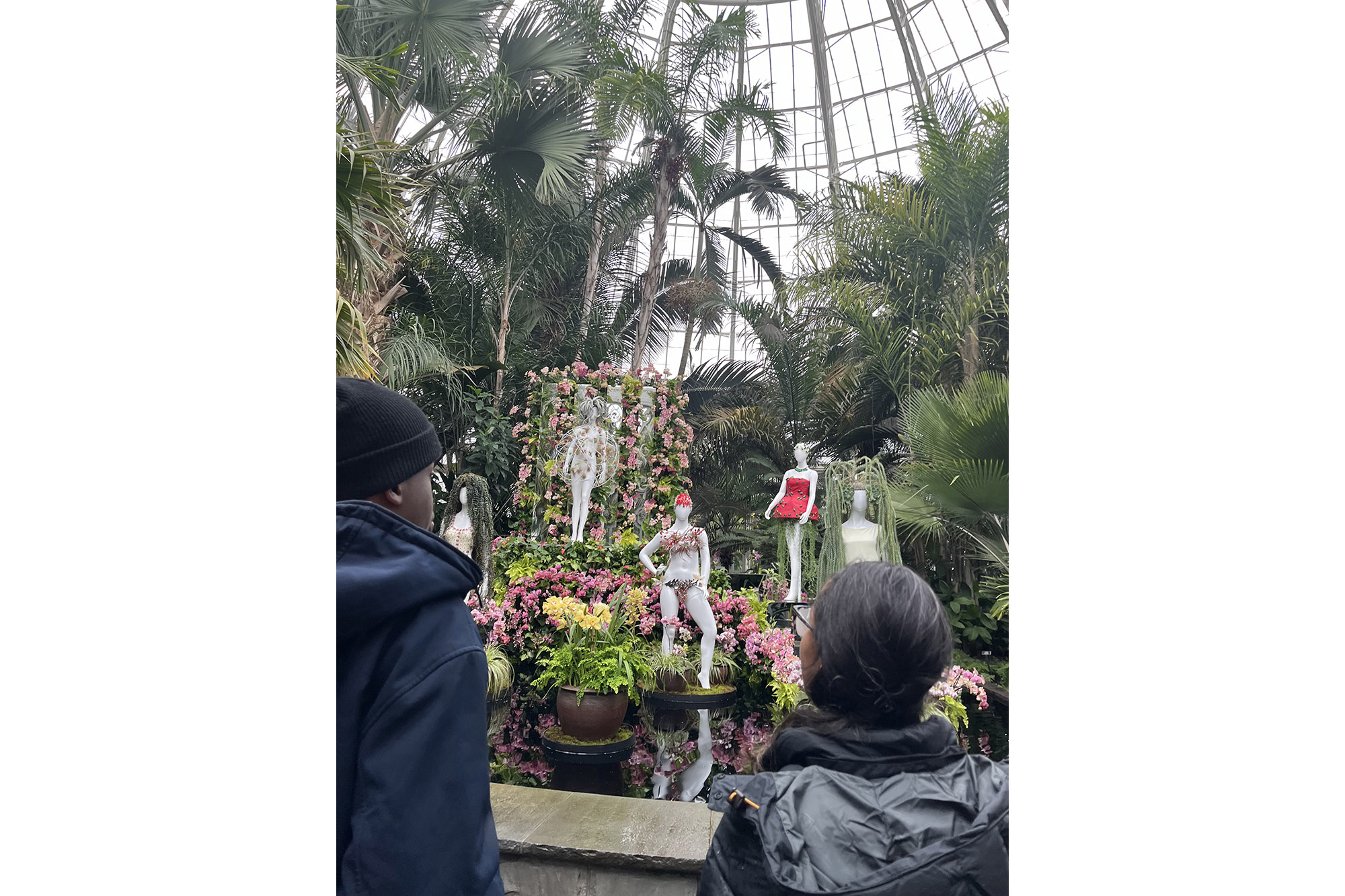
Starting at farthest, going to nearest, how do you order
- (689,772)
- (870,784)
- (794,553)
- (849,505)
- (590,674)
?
(794,553) → (849,505) → (590,674) → (689,772) → (870,784)

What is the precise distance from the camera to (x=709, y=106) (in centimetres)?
594

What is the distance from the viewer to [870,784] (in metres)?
0.86

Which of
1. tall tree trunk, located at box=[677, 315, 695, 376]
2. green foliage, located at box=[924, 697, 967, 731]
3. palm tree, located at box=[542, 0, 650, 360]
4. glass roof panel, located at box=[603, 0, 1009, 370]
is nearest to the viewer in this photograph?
green foliage, located at box=[924, 697, 967, 731]

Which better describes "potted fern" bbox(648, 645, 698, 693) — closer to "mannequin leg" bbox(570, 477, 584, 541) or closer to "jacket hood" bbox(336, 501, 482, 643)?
"mannequin leg" bbox(570, 477, 584, 541)

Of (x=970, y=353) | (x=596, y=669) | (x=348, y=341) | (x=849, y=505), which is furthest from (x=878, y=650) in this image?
(x=849, y=505)

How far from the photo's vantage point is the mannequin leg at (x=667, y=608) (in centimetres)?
452

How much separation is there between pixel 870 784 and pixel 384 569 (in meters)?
0.60

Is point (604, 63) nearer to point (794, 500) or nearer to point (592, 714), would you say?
point (794, 500)

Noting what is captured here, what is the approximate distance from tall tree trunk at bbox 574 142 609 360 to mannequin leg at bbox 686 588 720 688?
2.40 m

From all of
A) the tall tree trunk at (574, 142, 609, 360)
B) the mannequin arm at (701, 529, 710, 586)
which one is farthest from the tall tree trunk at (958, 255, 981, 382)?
the tall tree trunk at (574, 142, 609, 360)

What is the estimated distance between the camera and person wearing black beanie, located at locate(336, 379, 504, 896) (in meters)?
0.72

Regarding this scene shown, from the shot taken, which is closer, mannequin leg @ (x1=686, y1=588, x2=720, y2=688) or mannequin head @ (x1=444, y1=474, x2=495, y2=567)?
mannequin leg @ (x1=686, y1=588, x2=720, y2=688)

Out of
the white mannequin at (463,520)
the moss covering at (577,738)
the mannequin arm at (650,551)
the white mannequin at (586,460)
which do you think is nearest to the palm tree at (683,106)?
the white mannequin at (586,460)

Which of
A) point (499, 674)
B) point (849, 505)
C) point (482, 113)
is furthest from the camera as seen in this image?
point (482, 113)
